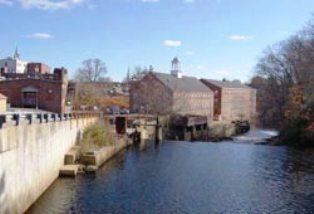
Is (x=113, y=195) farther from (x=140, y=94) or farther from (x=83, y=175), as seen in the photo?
(x=140, y=94)

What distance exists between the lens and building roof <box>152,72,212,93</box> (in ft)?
342

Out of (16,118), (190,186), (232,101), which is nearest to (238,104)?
(232,101)

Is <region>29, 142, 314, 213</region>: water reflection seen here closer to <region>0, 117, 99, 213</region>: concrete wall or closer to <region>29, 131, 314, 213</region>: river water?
<region>29, 131, 314, 213</region>: river water

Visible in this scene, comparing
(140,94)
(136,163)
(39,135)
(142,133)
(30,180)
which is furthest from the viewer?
(140,94)

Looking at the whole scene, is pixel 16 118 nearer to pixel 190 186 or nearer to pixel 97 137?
pixel 190 186

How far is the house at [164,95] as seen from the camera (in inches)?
3883

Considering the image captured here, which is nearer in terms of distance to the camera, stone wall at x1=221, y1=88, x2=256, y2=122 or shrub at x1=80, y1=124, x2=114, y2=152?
shrub at x1=80, y1=124, x2=114, y2=152

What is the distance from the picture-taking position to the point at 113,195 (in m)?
31.0

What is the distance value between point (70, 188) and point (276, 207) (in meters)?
12.4

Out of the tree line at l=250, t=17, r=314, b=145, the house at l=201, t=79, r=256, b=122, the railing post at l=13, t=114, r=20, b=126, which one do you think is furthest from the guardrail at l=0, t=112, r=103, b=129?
the house at l=201, t=79, r=256, b=122

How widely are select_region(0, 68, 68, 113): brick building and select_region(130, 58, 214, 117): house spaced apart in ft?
134

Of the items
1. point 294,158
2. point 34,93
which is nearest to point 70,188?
point 34,93

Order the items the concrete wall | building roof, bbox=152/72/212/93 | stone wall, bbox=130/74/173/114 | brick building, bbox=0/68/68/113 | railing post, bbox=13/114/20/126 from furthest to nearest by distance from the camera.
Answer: building roof, bbox=152/72/212/93 → stone wall, bbox=130/74/173/114 → brick building, bbox=0/68/68/113 → railing post, bbox=13/114/20/126 → the concrete wall

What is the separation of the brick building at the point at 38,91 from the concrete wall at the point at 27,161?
14.5 meters
